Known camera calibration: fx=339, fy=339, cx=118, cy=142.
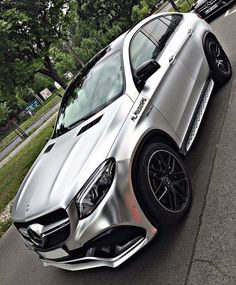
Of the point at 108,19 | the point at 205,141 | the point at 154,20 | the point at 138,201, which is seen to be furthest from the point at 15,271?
the point at 108,19

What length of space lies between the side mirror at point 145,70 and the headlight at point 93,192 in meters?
1.39

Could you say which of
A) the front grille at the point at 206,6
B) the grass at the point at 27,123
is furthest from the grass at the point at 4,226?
the grass at the point at 27,123

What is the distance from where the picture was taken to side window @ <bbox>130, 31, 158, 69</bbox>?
14.0ft

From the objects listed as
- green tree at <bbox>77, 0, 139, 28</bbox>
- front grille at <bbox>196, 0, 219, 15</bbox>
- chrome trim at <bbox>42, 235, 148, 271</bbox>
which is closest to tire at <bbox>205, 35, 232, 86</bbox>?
chrome trim at <bbox>42, 235, 148, 271</bbox>

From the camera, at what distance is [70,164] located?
3297 mm

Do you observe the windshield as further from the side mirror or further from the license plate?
the license plate

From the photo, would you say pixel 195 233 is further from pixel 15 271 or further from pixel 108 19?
pixel 108 19

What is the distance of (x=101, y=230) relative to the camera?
2.85 metres

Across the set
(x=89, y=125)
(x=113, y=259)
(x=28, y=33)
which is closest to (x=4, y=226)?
(x=89, y=125)

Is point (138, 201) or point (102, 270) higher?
point (138, 201)

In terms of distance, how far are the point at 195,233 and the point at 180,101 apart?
1.68 metres

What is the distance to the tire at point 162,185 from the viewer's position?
3068 mm

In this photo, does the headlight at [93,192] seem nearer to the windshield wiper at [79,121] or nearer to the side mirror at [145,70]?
the windshield wiper at [79,121]

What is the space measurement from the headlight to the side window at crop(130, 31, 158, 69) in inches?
66.5
